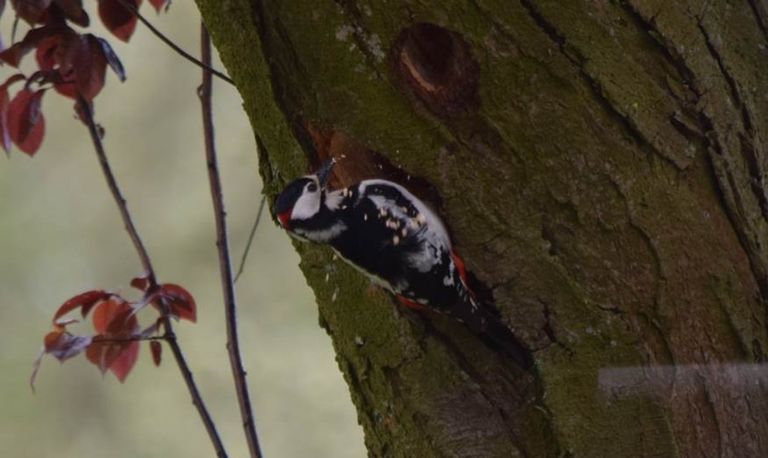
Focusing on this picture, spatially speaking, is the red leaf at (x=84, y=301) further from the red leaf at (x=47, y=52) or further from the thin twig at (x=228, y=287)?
the red leaf at (x=47, y=52)

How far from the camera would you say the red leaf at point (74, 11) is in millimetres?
2279

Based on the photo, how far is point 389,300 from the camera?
2123mm

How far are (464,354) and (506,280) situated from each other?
0.56 feet

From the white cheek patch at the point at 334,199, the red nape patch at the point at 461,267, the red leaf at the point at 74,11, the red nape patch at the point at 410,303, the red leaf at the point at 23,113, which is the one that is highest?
the red leaf at the point at 74,11

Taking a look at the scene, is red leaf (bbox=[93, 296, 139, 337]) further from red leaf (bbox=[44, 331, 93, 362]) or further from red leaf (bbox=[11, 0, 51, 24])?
red leaf (bbox=[11, 0, 51, 24])

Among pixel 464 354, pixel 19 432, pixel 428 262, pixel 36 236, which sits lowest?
pixel 464 354

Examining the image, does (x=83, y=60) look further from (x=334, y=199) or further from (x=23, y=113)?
(x=334, y=199)

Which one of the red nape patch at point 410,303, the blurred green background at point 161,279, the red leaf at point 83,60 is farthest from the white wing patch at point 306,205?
the blurred green background at point 161,279

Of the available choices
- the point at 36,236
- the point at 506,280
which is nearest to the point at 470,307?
the point at 506,280

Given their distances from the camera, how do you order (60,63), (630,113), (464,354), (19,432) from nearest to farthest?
(630,113), (464,354), (60,63), (19,432)

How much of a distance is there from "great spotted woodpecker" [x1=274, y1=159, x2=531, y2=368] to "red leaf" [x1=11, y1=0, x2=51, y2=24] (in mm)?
627

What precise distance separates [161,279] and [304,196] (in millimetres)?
3009

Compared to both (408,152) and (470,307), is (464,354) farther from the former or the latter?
(408,152)

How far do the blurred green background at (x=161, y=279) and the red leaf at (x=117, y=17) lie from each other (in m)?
2.48
